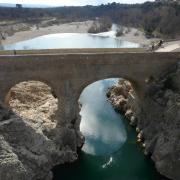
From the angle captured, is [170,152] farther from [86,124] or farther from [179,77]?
[86,124]

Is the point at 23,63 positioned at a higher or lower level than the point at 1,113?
higher

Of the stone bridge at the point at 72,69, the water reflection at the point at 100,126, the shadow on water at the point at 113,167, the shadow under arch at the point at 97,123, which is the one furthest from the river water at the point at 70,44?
the shadow on water at the point at 113,167

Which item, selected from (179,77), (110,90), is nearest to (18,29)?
(110,90)

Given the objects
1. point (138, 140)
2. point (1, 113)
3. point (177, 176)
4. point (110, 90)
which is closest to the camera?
point (177, 176)

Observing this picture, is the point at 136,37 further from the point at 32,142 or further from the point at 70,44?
the point at 32,142

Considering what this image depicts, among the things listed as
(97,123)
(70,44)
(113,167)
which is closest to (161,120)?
(113,167)
